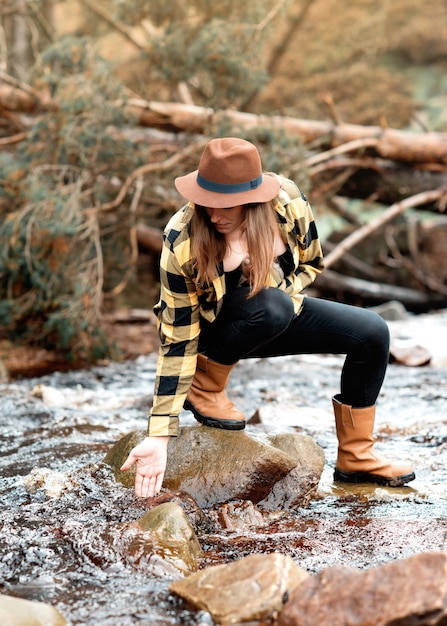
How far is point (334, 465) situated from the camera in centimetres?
341

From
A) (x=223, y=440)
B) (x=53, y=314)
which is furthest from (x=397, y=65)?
(x=223, y=440)

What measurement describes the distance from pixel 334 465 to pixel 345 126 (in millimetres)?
5555

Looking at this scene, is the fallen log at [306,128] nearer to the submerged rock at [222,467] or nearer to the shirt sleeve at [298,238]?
the shirt sleeve at [298,238]

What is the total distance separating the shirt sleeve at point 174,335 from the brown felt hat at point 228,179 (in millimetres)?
238

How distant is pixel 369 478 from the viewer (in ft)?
10.2

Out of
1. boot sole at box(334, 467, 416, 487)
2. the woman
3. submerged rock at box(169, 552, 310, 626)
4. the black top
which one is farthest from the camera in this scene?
boot sole at box(334, 467, 416, 487)

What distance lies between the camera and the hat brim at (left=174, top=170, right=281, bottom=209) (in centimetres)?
252

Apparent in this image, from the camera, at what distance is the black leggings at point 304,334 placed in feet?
9.47

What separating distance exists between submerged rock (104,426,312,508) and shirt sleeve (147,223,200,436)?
0.30 m

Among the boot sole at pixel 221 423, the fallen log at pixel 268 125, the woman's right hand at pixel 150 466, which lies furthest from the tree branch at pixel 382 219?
the woman's right hand at pixel 150 466

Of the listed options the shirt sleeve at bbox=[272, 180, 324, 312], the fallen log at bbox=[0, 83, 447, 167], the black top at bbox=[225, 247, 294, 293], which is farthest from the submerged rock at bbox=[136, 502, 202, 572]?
the fallen log at bbox=[0, 83, 447, 167]

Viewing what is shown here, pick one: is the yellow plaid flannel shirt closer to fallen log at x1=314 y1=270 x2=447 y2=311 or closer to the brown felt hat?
the brown felt hat

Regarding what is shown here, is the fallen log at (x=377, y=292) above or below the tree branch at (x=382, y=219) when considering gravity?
below

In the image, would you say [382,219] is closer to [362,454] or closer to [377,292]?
[377,292]
